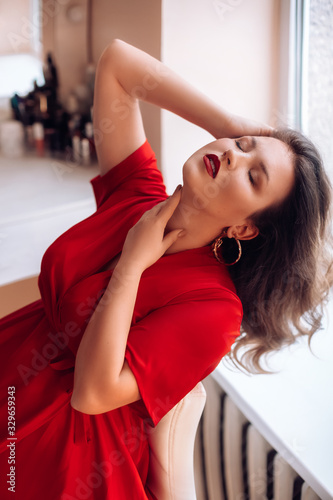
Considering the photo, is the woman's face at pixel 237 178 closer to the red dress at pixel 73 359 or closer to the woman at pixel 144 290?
the woman at pixel 144 290

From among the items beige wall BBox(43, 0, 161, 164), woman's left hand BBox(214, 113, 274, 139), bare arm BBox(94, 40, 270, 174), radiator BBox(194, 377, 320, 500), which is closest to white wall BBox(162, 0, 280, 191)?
beige wall BBox(43, 0, 161, 164)

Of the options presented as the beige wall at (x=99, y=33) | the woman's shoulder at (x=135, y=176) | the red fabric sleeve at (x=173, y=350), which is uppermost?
the beige wall at (x=99, y=33)

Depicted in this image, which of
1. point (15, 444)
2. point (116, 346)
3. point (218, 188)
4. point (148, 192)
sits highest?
point (218, 188)

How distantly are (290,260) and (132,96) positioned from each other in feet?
1.77

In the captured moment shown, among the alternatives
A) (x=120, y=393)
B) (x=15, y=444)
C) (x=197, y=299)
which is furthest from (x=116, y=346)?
(x=15, y=444)

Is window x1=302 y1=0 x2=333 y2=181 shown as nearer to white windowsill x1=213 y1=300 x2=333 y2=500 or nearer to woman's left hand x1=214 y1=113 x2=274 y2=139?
woman's left hand x1=214 y1=113 x2=274 y2=139

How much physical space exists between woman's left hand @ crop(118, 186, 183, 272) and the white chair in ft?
0.97

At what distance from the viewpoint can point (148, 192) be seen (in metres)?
1.16

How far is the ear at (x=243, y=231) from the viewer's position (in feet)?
3.24

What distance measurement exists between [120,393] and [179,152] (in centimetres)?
98

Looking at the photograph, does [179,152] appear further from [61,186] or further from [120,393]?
[120,393]

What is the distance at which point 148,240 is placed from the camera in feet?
3.00

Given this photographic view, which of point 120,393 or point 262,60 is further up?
point 262,60

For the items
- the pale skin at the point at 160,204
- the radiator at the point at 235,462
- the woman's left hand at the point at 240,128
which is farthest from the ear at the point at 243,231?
the radiator at the point at 235,462
